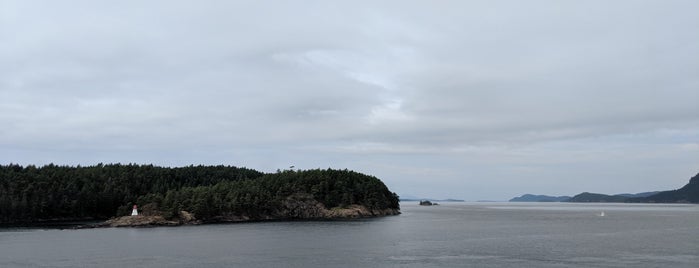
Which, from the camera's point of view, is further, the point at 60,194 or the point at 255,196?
the point at 255,196

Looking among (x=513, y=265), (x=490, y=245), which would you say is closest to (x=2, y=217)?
(x=490, y=245)

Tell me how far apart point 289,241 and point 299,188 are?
102 m

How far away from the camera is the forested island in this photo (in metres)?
155

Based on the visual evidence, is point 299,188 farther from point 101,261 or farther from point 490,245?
point 101,261

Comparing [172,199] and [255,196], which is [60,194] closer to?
[172,199]

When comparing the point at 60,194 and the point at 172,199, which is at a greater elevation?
the point at 60,194

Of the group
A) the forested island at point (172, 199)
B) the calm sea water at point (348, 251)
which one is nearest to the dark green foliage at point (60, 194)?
the forested island at point (172, 199)

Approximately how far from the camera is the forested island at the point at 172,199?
154875 millimetres

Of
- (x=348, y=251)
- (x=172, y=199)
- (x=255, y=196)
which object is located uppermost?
(x=255, y=196)

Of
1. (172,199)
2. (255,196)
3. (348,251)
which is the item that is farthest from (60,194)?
(348,251)

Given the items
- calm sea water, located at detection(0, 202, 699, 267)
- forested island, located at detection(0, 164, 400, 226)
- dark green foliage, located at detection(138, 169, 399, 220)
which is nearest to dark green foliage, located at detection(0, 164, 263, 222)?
forested island, located at detection(0, 164, 400, 226)

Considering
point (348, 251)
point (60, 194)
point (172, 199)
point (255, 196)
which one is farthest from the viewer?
point (255, 196)

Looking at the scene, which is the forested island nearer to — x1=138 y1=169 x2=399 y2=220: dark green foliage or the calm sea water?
x1=138 y1=169 x2=399 y2=220: dark green foliage

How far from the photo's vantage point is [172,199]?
503ft
